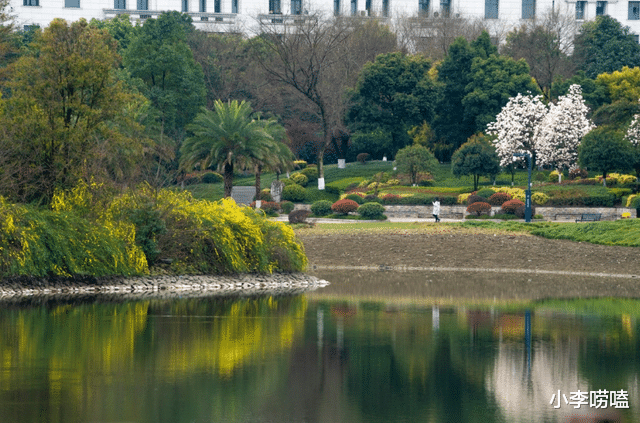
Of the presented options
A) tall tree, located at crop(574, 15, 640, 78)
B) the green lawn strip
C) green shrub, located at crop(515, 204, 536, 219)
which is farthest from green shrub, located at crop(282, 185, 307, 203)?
tall tree, located at crop(574, 15, 640, 78)

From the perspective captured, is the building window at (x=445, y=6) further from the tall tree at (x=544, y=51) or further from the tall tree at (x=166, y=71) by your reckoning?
the tall tree at (x=166, y=71)

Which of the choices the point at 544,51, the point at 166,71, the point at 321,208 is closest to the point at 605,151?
the point at 321,208

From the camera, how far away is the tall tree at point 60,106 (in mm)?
28750

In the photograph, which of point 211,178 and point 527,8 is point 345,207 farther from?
point 527,8

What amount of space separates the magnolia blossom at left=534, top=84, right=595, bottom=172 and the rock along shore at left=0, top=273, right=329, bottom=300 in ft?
137

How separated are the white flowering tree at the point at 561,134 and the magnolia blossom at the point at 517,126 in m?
0.84

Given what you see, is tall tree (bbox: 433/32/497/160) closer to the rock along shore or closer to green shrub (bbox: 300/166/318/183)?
green shrub (bbox: 300/166/318/183)

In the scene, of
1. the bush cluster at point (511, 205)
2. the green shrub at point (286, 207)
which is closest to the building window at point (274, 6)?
the green shrub at point (286, 207)

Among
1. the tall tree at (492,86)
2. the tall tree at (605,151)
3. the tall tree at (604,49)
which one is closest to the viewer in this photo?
the tall tree at (605,151)

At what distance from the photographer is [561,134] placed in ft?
224

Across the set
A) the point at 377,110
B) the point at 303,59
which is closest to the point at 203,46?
the point at 303,59

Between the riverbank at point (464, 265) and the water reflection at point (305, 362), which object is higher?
the water reflection at point (305, 362)

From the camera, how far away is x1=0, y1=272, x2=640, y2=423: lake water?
12.5m

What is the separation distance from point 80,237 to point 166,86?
160 ft
